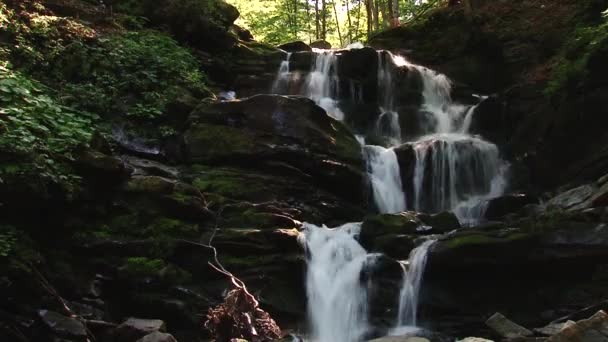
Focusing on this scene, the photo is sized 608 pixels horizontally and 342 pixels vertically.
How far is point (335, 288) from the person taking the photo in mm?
9195

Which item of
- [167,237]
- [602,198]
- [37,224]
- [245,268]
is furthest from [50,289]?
[602,198]

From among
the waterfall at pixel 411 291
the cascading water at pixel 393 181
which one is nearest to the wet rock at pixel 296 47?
the cascading water at pixel 393 181

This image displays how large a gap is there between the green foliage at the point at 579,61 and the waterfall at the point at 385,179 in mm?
3984

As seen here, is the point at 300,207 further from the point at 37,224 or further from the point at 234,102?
the point at 37,224

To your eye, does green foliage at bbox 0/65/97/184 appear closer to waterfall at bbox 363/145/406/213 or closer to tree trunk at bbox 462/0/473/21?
waterfall at bbox 363/145/406/213

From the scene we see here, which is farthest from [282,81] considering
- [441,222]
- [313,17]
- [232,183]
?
[313,17]

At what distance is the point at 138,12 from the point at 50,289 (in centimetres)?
1132

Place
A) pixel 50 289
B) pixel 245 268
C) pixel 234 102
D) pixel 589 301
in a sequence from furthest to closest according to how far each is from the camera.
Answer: pixel 234 102 → pixel 245 268 → pixel 589 301 → pixel 50 289

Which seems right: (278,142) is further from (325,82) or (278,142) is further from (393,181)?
(325,82)

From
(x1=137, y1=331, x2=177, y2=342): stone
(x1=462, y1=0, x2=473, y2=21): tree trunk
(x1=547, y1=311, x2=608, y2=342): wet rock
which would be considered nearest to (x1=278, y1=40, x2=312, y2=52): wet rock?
(x1=462, y1=0, x2=473, y2=21): tree trunk

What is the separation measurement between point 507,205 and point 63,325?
8.50m

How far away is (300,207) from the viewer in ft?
35.8

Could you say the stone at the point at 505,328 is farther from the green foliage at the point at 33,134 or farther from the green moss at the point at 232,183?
the green foliage at the point at 33,134

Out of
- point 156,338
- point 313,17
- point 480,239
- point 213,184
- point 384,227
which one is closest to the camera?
point 156,338
